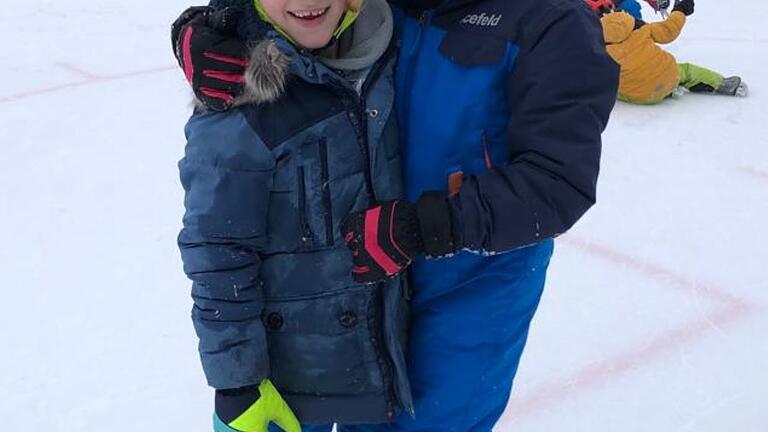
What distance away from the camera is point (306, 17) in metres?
1.09

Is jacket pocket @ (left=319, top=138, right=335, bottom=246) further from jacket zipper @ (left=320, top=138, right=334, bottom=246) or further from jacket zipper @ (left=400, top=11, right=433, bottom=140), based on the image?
jacket zipper @ (left=400, top=11, right=433, bottom=140)

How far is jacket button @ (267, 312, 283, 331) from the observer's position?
1189 millimetres

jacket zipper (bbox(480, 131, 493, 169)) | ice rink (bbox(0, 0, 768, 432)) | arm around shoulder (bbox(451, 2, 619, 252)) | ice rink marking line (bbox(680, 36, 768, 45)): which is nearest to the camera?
arm around shoulder (bbox(451, 2, 619, 252))

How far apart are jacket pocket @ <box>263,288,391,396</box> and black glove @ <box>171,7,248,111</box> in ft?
0.96

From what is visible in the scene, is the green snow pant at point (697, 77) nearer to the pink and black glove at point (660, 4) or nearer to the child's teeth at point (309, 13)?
the pink and black glove at point (660, 4)

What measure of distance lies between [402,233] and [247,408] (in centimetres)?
35

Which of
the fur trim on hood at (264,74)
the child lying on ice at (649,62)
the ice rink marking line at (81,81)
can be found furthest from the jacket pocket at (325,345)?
the ice rink marking line at (81,81)

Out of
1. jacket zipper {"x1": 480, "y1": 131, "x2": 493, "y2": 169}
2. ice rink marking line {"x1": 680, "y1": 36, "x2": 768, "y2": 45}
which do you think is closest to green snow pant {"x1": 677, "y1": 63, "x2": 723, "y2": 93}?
ice rink marking line {"x1": 680, "y1": 36, "x2": 768, "y2": 45}

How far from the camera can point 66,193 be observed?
3.20 metres

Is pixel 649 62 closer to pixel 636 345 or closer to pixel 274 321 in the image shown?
pixel 636 345

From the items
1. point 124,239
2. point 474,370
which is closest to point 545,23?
point 474,370

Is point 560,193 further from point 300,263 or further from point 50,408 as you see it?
point 50,408

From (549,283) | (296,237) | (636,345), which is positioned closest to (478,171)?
(296,237)

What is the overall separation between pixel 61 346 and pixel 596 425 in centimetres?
132
